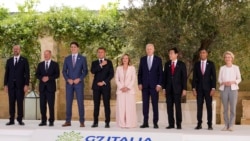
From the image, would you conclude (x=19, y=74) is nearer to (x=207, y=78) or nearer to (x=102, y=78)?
(x=102, y=78)

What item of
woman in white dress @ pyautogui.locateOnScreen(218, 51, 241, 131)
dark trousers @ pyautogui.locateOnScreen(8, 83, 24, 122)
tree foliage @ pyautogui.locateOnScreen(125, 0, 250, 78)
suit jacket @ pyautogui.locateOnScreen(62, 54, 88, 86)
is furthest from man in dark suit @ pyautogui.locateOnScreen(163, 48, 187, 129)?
dark trousers @ pyautogui.locateOnScreen(8, 83, 24, 122)

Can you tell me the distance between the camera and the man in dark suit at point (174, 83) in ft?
35.0

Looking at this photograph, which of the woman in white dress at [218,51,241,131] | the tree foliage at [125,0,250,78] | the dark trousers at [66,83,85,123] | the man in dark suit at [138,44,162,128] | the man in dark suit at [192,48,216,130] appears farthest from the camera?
the tree foliage at [125,0,250,78]

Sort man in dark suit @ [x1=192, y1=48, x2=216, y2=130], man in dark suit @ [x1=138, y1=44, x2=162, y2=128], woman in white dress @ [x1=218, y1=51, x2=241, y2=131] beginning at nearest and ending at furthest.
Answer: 1. woman in white dress @ [x1=218, y1=51, x2=241, y2=131]
2. man in dark suit @ [x1=192, y1=48, x2=216, y2=130]
3. man in dark suit @ [x1=138, y1=44, x2=162, y2=128]

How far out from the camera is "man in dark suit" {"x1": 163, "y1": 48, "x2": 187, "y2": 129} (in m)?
10.7

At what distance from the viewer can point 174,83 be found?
1064 centimetres

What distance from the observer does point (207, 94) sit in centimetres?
1065

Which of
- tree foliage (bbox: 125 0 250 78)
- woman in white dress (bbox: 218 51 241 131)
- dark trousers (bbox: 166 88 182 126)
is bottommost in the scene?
dark trousers (bbox: 166 88 182 126)

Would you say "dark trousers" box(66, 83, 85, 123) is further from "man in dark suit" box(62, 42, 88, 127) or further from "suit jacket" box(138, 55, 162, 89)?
"suit jacket" box(138, 55, 162, 89)

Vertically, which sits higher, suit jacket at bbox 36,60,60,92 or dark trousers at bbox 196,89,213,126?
suit jacket at bbox 36,60,60,92

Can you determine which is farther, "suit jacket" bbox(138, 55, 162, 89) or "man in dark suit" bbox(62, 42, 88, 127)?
"man in dark suit" bbox(62, 42, 88, 127)

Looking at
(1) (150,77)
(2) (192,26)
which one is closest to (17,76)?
(1) (150,77)

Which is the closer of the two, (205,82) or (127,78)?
(205,82)

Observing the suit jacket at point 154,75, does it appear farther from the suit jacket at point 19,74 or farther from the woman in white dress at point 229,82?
the suit jacket at point 19,74
